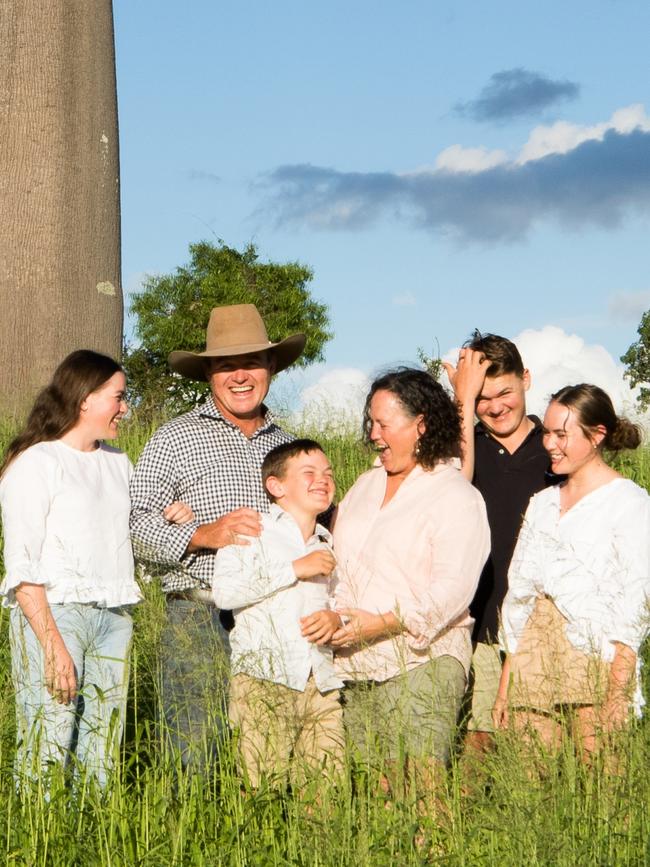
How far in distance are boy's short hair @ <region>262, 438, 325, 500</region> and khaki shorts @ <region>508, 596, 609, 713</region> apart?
96 centimetres

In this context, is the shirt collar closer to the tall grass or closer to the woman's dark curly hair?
the woman's dark curly hair

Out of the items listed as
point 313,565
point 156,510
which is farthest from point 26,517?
point 313,565

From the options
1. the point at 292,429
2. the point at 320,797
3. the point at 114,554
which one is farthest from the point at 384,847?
the point at 292,429

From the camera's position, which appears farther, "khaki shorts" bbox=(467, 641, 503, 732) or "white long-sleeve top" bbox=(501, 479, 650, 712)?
"khaki shorts" bbox=(467, 641, 503, 732)

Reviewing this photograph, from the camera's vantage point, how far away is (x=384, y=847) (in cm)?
351

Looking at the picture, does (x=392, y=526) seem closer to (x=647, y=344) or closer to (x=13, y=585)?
(x=13, y=585)

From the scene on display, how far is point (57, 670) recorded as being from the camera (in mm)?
4180

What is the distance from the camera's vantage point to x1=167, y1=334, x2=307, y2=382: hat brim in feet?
16.3

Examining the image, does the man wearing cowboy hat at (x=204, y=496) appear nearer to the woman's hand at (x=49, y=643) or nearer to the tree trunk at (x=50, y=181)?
the woman's hand at (x=49, y=643)

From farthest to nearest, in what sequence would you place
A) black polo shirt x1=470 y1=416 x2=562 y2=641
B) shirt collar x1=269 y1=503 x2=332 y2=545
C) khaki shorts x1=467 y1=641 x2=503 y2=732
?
black polo shirt x1=470 y1=416 x2=562 y2=641, khaki shorts x1=467 y1=641 x2=503 y2=732, shirt collar x1=269 y1=503 x2=332 y2=545

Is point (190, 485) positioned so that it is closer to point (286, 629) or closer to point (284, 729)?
point (286, 629)

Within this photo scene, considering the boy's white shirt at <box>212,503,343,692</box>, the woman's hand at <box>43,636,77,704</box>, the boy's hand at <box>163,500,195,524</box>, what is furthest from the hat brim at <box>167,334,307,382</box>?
the woman's hand at <box>43,636,77,704</box>

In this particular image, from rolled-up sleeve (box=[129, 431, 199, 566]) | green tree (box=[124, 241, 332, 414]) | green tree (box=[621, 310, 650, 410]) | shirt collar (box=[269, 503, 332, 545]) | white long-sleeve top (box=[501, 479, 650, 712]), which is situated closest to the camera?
white long-sleeve top (box=[501, 479, 650, 712])

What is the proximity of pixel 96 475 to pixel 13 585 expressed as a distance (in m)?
0.50
